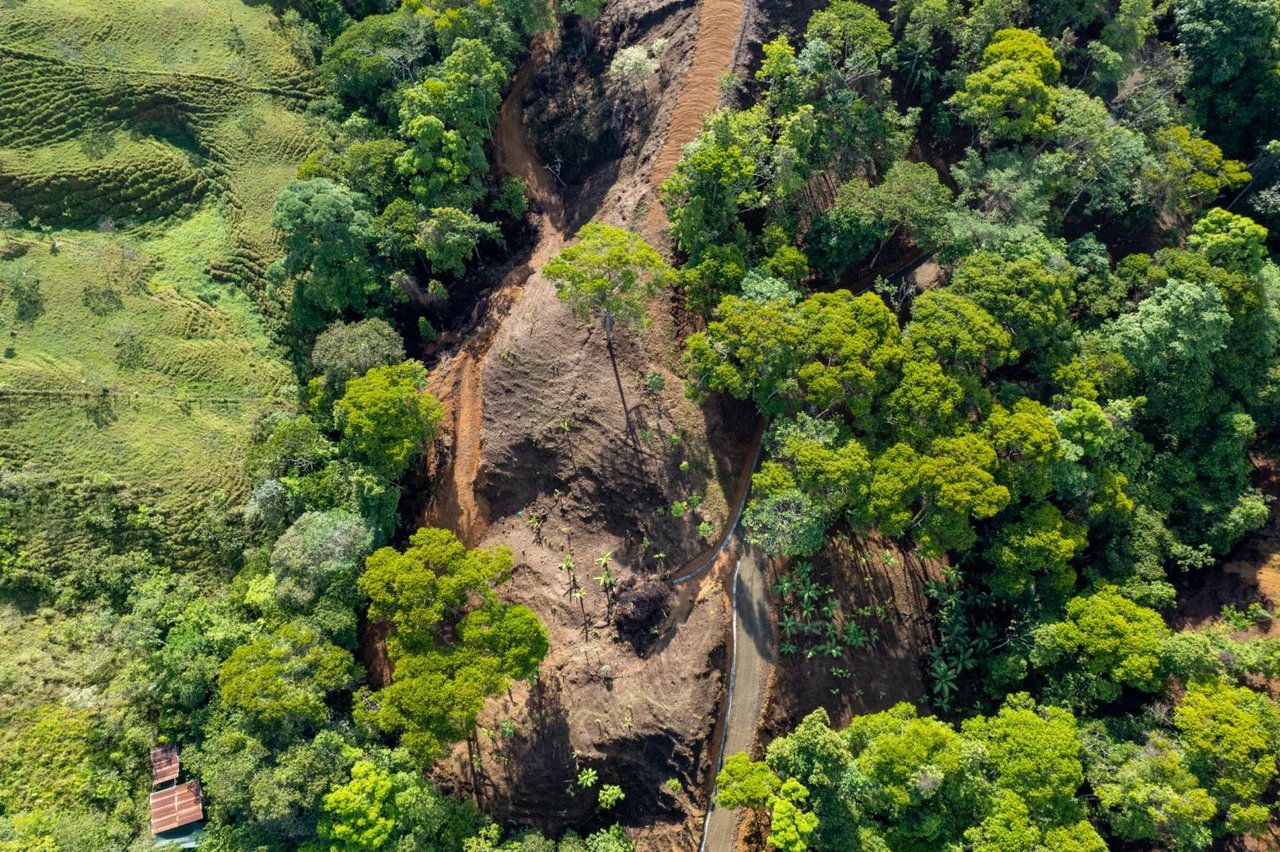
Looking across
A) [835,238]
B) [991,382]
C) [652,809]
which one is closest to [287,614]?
[652,809]

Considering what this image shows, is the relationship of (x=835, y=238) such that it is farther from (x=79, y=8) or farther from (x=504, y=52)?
(x=79, y=8)

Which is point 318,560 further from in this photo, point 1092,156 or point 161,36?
point 1092,156

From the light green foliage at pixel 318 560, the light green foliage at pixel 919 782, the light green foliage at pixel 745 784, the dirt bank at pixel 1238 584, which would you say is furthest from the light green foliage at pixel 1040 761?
the light green foliage at pixel 318 560

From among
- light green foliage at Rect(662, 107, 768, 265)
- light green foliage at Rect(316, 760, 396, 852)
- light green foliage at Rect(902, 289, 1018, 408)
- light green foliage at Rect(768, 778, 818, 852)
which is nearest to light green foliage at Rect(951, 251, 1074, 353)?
light green foliage at Rect(902, 289, 1018, 408)

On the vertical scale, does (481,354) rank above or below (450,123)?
below

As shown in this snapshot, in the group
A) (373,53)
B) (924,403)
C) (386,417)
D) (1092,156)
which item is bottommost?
(386,417)

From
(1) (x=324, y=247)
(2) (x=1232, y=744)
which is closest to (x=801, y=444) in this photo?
(2) (x=1232, y=744)
